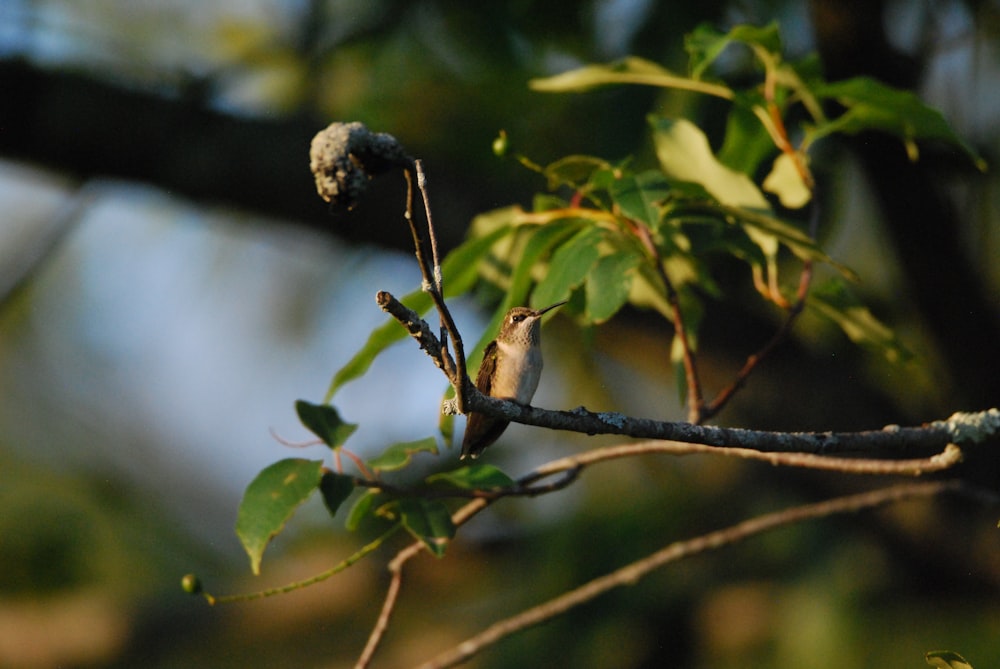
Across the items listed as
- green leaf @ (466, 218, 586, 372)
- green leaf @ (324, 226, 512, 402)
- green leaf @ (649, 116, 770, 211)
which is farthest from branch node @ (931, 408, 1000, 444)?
green leaf @ (324, 226, 512, 402)

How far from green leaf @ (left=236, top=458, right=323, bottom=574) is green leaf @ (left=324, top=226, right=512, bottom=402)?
10.0 inches

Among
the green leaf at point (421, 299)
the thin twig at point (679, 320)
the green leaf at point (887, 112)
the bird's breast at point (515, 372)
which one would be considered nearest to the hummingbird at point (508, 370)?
the bird's breast at point (515, 372)

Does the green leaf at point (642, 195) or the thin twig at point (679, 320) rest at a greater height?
the green leaf at point (642, 195)

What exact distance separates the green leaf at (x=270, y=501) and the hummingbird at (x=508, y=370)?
41cm

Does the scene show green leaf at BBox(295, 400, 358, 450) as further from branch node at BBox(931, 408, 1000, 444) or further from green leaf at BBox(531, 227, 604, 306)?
branch node at BBox(931, 408, 1000, 444)

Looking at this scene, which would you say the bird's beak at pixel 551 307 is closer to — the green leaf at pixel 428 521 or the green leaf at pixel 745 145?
the green leaf at pixel 428 521

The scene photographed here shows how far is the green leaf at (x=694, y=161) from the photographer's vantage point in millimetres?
1682

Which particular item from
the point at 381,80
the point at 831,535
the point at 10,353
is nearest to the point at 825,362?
the point at 831,535

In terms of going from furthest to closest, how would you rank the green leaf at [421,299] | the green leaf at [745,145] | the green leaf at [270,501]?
the green leaf at [745,145], the green leaf at [421,299], the green leaf at [270,501]

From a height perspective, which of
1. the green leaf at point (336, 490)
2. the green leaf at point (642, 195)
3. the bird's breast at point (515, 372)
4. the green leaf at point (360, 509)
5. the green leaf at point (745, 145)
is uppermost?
the green leaf at point (745, 145)

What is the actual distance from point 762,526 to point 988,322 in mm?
1611

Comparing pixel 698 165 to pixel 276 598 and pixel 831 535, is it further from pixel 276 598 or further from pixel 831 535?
pixel 276 598

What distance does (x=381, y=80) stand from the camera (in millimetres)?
4246

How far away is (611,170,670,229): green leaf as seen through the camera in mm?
1404
